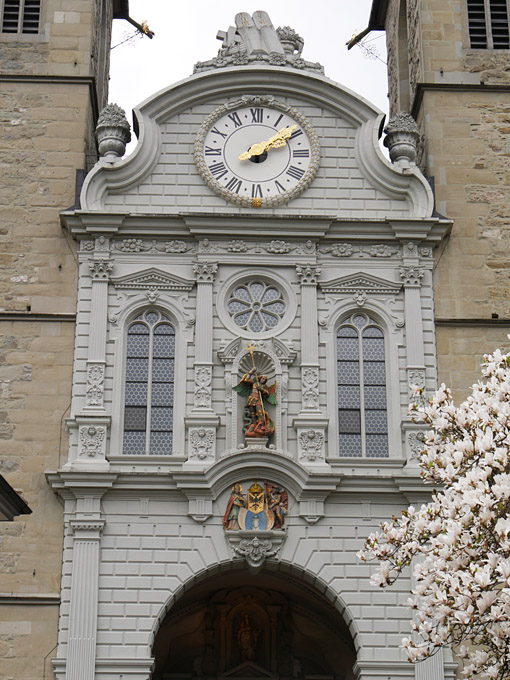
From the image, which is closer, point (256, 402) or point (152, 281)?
Result: point (256, 402)

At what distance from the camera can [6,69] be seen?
933 inches

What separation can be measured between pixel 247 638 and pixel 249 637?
0.04 metres

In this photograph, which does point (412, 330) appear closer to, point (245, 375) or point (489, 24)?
point (245, 375)

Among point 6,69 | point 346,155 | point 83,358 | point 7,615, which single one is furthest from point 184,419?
point 6,69

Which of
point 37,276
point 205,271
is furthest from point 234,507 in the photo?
point 37,276

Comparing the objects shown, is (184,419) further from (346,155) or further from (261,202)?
(346,155)

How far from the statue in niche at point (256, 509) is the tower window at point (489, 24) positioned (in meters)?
9.41

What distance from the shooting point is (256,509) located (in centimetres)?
2027

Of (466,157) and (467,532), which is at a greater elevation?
(466,157)

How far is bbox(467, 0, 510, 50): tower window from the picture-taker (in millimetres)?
24594

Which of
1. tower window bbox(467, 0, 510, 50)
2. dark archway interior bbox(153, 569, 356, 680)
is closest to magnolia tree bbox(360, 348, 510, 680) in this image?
dark archway interior bbox(153, 569, 356, 680)

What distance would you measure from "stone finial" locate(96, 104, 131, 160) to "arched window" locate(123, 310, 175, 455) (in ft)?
9.43

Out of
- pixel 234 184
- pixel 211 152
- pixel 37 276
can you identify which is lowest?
pixel 37 276

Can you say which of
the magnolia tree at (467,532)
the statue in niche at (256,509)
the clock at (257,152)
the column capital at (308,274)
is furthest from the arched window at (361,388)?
the magnolia tree at (467,532)
